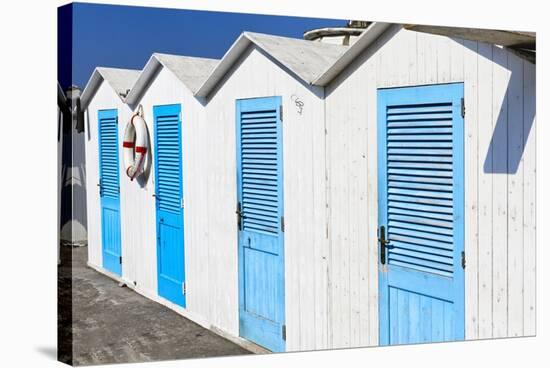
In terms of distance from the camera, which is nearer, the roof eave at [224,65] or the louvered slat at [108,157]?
the louvered slat at [108,157]

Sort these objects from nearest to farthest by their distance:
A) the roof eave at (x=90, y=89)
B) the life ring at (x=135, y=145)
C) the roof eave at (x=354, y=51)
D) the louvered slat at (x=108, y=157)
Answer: the roof eave at (x=90, y=89), the louvered slat at (x=108, y=157), the roof eave at (x=354, y=51), the life ring at (x=135, y=145)

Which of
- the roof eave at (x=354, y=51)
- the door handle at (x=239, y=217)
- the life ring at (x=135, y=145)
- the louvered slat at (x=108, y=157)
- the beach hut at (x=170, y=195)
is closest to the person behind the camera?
the louvered slat at (x=108, y=157)

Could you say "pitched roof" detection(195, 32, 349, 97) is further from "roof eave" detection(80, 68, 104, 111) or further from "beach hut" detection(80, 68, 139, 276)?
"roof eave" detection(80, 68, 104, 111)

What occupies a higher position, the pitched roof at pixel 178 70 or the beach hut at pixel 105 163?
the pitched roof at pixel 178 70

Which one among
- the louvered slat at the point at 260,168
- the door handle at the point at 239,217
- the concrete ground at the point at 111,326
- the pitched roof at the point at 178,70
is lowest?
the concrete ground at the point at 111,326

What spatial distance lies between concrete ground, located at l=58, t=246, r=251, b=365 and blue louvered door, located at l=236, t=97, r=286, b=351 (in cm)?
31

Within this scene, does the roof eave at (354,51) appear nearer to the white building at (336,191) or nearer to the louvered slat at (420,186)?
the white building at (336,191)

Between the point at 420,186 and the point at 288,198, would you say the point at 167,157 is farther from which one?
the point at 420,186

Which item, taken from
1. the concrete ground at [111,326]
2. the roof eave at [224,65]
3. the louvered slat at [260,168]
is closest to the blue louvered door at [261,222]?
the louvered slat at [260,168]

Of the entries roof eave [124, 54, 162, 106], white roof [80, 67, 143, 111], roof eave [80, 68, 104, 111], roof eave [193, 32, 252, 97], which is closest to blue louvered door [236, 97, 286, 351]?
roof eave [193, 32, 252, 97]

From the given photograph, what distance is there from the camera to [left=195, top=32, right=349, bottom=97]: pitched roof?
4660 millimetres

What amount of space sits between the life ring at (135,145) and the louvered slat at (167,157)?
0.29 feet

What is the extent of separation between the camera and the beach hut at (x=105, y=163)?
4.18 m

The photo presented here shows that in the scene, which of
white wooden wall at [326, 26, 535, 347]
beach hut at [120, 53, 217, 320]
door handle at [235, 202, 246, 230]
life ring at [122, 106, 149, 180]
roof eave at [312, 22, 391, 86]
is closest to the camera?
white wooden wall at [326, 26, 535, 347]
